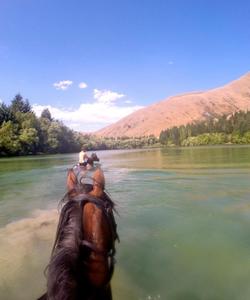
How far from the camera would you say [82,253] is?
184 centimetres

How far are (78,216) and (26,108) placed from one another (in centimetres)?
10703

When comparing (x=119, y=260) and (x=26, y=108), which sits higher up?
(x=26, y=108)

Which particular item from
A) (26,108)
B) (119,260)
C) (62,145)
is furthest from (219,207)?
(26,108)

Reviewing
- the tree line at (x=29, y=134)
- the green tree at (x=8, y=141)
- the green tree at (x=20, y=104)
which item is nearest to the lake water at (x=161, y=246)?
the green tree at (x=8, y=141)

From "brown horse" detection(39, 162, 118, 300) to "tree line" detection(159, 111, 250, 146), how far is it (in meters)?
117

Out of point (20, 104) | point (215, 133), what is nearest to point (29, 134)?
point (20, 104)

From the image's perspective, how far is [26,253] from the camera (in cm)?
650

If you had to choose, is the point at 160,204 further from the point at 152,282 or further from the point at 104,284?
the point at 104,284

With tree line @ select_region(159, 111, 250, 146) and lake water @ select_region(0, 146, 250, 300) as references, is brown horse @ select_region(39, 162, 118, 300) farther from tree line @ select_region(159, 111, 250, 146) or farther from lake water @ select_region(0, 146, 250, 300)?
tree line @ select_region(159, 111, 250, 146)

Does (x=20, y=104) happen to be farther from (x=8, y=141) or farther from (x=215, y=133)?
(x=215, y=133)

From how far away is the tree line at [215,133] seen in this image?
11606cm

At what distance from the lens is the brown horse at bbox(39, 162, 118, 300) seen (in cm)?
173

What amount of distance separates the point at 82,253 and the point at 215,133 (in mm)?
131118

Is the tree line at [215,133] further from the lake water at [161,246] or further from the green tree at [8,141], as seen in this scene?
the lake water at [161,246]
